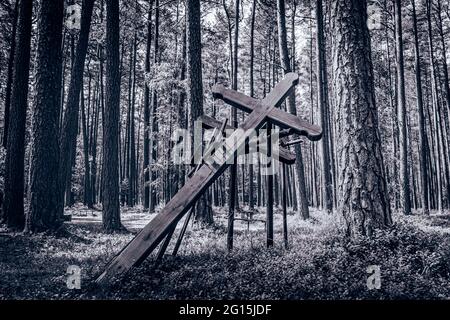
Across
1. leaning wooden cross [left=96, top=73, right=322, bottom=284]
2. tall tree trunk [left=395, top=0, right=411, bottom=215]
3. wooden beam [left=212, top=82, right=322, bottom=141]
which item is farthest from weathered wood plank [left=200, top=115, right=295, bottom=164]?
tall tree trunk [left=395, top=0, right=411, bottom=215]

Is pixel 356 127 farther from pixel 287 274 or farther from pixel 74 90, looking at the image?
pixel 74 90

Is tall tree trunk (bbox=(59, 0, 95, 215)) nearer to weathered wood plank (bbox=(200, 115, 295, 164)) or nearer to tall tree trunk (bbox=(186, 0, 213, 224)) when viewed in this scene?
tall tree trunk (bbox=(186, 0, 213, 224))

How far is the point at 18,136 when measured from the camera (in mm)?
10727

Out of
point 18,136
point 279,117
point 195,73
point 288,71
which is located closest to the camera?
point 279,117

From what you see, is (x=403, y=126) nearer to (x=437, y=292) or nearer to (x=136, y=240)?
(x=437, y=292)

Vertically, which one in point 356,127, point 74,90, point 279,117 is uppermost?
point 74,90

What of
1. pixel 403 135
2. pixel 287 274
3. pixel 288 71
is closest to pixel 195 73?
pixel 288 71

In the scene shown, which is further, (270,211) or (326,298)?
(270,211)

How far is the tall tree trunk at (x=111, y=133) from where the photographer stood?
1077cm

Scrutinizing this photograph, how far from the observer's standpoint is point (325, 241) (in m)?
5.28

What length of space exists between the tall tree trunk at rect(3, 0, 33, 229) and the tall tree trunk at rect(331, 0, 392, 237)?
31.6ft

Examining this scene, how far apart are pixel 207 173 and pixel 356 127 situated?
2.60 meters
